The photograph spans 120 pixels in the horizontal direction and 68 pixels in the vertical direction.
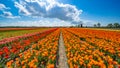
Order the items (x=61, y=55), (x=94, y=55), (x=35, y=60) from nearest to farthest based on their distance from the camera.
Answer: (x=35, y=60)
(x=94, y=55)
(x=61, y=55)

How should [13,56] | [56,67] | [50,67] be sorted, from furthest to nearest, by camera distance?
1. [13,56]
2. [56,67]
3. [50,67]

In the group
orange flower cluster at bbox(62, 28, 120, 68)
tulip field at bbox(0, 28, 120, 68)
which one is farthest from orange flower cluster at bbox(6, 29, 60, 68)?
orange flower cluster at bbox(62, 28, 120, 68)

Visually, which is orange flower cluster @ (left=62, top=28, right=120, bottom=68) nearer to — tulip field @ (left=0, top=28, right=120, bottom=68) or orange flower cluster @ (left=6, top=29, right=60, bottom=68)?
tulip field @ (left=0, top=28, right=120, bottom=68)

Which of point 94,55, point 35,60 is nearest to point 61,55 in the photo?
point 94,55

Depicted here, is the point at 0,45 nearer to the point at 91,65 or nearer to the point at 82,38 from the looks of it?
the point at 91,65

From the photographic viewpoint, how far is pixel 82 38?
2230 cm

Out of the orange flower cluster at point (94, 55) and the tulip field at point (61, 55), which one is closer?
the orange flower cluster at point (94, 55)

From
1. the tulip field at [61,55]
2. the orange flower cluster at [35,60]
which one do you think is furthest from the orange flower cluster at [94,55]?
the orange flower cluster at [35,60]

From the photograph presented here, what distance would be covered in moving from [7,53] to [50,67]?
445cm

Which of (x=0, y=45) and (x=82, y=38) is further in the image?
(x=82, y=38)

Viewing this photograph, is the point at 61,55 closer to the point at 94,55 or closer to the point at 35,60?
the point at 94,55

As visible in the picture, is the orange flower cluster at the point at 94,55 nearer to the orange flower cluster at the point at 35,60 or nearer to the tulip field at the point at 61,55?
the tulip field at the point at 61,55

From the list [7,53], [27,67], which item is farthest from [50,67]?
[7,53]

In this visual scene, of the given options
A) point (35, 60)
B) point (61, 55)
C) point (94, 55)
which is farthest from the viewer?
point (61, 55)
